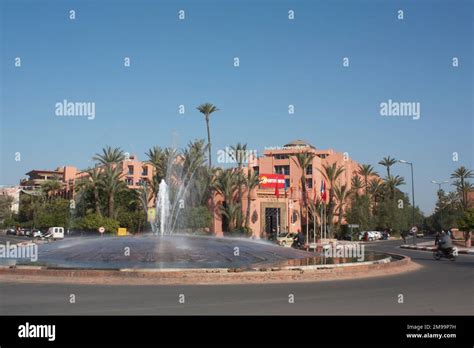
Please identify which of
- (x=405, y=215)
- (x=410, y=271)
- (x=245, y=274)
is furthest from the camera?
(x=405, y=215)

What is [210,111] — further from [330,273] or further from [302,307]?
[302,307]

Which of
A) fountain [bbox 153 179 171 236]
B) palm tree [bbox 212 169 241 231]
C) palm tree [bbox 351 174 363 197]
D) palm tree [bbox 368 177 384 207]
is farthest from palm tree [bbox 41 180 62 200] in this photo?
palm tree [bbox 368 177 384 207]

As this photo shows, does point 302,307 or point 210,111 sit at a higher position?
point 210,111

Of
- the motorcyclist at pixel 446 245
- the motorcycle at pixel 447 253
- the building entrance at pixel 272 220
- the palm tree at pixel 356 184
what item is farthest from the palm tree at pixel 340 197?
the motorcyclist at pixel 446 245

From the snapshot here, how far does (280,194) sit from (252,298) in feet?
180

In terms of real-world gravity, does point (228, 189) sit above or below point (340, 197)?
above

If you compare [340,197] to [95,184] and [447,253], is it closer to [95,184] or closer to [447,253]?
[95,184]

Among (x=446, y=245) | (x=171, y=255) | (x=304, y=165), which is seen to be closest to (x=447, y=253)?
(x=446, y=245)

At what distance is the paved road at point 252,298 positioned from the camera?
1043cm

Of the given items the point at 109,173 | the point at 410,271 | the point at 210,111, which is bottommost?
the point at 410,271

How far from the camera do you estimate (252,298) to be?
1223cm
